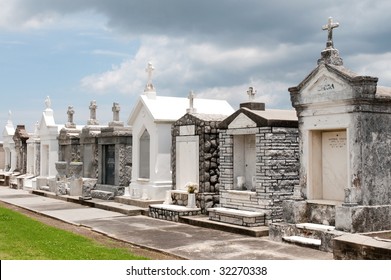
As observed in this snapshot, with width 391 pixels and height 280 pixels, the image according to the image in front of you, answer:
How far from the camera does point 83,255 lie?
8.75m

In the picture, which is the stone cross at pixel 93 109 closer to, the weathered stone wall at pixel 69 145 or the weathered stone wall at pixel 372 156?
the weathered stone wall at pixel 69 145

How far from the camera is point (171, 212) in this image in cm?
1434

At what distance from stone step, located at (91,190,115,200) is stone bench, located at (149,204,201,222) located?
4189 mm

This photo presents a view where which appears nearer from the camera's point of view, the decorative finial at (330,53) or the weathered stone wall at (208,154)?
the decorative finial at (330,53)

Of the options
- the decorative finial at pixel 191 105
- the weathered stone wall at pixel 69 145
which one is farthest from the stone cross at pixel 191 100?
the weathered stone wall at pixel 69 145

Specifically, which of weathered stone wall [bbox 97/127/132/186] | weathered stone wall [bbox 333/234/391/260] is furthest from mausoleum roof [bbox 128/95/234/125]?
weathered stone wall [bbox 333/234/391/260]

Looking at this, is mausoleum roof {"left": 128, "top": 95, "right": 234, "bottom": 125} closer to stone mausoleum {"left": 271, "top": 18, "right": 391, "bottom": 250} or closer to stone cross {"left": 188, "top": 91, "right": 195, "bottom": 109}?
stone cross {"left": 188, "top": 91, "right": 195, "bottom": 109}

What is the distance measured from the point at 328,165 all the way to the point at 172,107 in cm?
791

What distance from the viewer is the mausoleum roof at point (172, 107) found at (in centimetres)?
1716

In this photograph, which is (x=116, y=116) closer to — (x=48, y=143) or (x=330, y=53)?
(x=48, y=143)

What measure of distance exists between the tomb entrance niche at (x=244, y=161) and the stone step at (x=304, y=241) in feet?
10.1

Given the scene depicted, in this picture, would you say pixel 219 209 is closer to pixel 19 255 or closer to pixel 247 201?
pixel 247 201

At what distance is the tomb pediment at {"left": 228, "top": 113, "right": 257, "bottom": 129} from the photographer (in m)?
12.8

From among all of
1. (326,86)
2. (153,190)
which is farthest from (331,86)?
(153,190)
